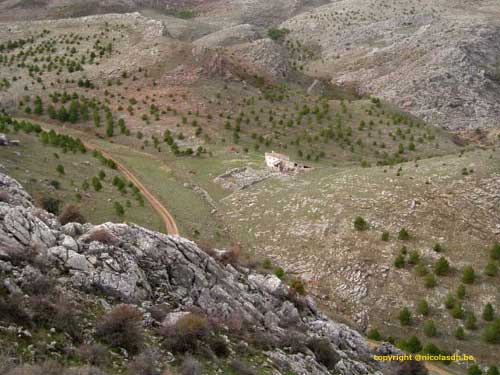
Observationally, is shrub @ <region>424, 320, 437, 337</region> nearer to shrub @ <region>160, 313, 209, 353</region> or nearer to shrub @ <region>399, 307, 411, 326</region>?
shrub @ <region>399, 307, 411, 326</region>

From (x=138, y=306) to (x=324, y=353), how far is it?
726cm

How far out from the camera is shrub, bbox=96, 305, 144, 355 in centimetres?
1233

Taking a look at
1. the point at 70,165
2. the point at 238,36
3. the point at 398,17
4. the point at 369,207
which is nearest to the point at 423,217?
the point at 369,207

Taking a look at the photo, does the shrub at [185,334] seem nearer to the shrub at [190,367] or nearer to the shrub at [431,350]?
the shrub at [190,367]

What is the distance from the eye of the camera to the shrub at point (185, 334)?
13.4 m

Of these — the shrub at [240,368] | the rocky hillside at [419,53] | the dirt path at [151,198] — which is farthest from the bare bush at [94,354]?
the rocky hillside at [419,53]

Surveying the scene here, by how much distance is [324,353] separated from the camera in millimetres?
17672

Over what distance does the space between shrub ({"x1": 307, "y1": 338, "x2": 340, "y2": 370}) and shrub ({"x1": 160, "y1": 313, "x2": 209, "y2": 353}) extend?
18.0 ft

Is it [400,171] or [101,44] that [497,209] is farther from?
[101,44]

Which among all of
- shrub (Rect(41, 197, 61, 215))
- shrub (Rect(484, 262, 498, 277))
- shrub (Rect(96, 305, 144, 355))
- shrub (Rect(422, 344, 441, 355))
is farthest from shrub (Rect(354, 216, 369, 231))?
shrub (Rect(96, 305, 144, 355))

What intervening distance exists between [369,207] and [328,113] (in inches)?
1076

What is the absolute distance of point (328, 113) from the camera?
59406 millimetres

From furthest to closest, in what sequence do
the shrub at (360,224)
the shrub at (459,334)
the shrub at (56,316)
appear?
the shrub at (360,224)
the shrub at (459,334)
the shrub at (56,316)

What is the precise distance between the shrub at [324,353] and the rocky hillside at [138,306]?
4 cm
